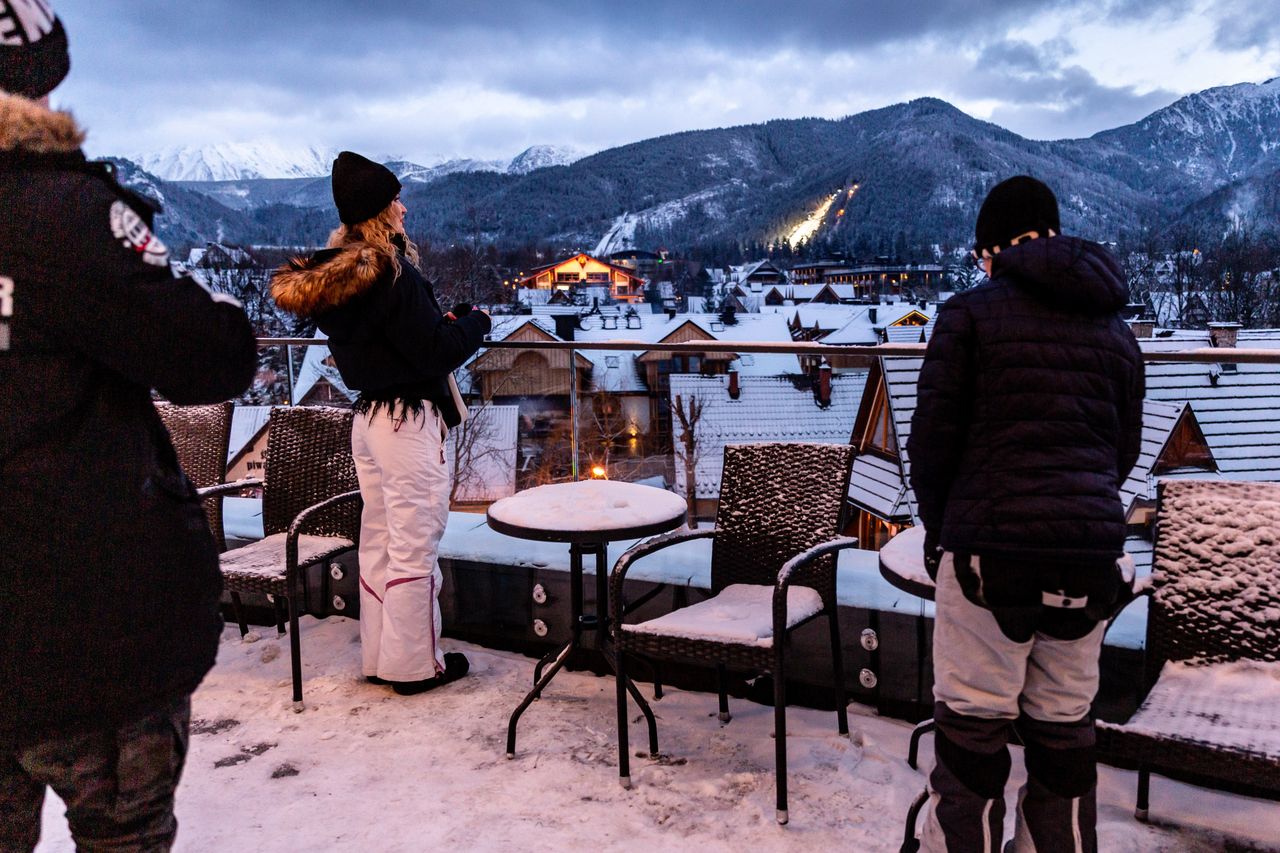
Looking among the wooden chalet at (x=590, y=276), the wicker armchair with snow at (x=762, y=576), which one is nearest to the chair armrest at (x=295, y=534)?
the wicker armchair with snow at (x=762, y=576)

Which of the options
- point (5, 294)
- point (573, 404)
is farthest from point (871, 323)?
point (5, 294)

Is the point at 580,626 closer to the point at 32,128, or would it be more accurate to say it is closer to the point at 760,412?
the point at 32,128

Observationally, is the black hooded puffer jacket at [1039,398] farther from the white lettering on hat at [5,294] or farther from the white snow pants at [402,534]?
the white snow pants at [402,534]

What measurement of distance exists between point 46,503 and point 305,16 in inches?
1515

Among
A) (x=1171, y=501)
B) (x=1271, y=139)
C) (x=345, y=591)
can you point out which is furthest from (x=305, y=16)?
(x=1271, y=139)

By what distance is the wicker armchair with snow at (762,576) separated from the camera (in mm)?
2441

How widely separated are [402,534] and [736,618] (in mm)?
1322

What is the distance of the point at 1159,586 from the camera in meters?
2.40

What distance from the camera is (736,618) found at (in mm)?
2654

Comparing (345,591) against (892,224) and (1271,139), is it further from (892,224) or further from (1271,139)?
(1271,139)

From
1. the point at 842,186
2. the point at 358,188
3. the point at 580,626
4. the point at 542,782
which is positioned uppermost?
the point at 842,186

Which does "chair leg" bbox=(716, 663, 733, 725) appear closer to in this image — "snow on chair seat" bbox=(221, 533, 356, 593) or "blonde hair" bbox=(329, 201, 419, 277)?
"snow on chair seat" bbox=(221, 533, 356, 593)

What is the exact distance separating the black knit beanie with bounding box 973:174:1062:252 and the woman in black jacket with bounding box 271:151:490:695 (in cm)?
191

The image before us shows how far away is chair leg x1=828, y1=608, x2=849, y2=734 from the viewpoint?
9.25 ft
